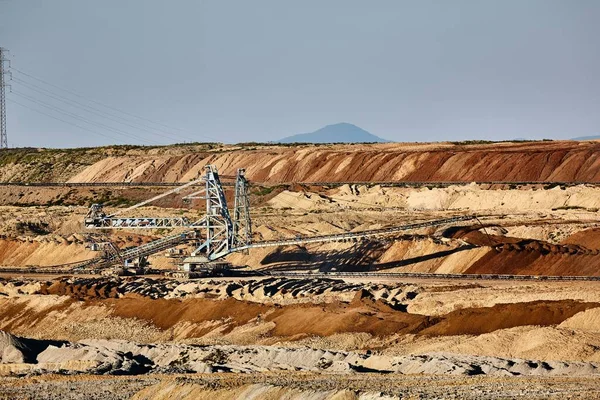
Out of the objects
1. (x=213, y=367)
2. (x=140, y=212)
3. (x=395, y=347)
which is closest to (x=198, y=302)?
(x=395, y=347)

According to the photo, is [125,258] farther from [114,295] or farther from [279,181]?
[279,181]

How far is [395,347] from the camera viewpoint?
57250mm

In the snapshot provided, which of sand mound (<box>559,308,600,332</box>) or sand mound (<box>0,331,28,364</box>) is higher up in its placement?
sand mound (<box>559,308,600,332</box>)

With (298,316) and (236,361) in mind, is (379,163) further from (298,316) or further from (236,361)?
(236,361)

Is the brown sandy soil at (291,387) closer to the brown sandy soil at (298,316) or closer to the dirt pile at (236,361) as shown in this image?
the dirt pile at (236,361)

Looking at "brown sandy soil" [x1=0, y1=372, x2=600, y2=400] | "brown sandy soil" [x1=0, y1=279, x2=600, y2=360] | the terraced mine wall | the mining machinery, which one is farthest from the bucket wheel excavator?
the terraced mine wall

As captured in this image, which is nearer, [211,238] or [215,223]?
[211,238]

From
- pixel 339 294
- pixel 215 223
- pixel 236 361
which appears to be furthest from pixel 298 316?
pixel 215 223

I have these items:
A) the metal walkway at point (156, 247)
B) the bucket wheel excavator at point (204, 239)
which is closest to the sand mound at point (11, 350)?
the bucket wheel excavator at point (204, 239)

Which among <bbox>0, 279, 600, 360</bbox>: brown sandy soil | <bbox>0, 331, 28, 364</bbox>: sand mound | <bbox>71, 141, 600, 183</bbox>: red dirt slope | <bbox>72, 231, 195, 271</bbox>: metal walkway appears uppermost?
<bbox>71, 141, 600, 183</bbox>: red dirt slope

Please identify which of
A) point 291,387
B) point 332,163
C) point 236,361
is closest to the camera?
point 291,387

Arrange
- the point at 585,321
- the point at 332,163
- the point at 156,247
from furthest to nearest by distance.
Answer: the point at 332,163
the point at 156,247
the point at 585,321

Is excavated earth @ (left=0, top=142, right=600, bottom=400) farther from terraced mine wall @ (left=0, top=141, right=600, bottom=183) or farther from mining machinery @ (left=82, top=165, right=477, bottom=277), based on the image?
mining machinery @ (left=82, top=165, right=477, bottom=277)

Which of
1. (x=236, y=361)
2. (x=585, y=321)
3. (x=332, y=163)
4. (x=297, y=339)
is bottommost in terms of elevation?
(x=236, y=361)
